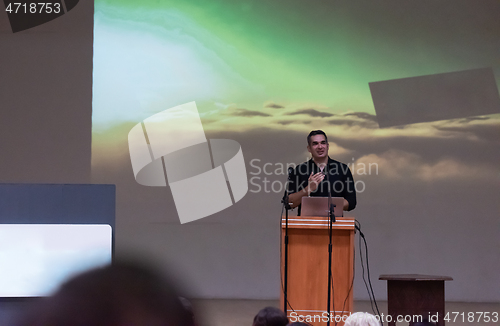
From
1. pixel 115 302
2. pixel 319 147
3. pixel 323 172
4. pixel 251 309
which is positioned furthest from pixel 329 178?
pixel 115 302

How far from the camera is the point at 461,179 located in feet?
19.0

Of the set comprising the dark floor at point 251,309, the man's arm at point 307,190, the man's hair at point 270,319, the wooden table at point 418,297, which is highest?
the man's arm at point 307,190

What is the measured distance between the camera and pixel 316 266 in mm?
3523

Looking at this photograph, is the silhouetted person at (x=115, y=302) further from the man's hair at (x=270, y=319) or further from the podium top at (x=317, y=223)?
the podium top at (x=317, y=223)

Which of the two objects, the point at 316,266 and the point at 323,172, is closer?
the point at 316,266

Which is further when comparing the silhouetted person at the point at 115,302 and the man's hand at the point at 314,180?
the man's hand at the point at 314,180

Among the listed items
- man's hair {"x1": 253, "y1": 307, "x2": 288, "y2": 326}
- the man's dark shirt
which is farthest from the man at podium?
man's hair {"x1": 253, "y1": 307, "x2": 288, "y2": 326}

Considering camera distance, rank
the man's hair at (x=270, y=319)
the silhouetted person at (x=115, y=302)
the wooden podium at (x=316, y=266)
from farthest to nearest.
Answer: the wooden podium at (x=316, y=266) → the man's hair at (x=270, y=319) → the silhouetted person at (x=115, y=302)

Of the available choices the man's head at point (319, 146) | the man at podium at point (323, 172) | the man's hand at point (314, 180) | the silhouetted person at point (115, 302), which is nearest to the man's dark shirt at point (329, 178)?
the man at podium at point (323, 172)

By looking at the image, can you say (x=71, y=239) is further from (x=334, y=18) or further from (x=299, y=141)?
(x=334, y=18)

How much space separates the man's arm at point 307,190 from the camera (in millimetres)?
3512

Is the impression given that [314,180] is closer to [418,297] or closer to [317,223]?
[317,223]

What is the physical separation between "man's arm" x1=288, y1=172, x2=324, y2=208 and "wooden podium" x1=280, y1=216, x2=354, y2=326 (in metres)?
0.19

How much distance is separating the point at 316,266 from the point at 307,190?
1.62 feet
